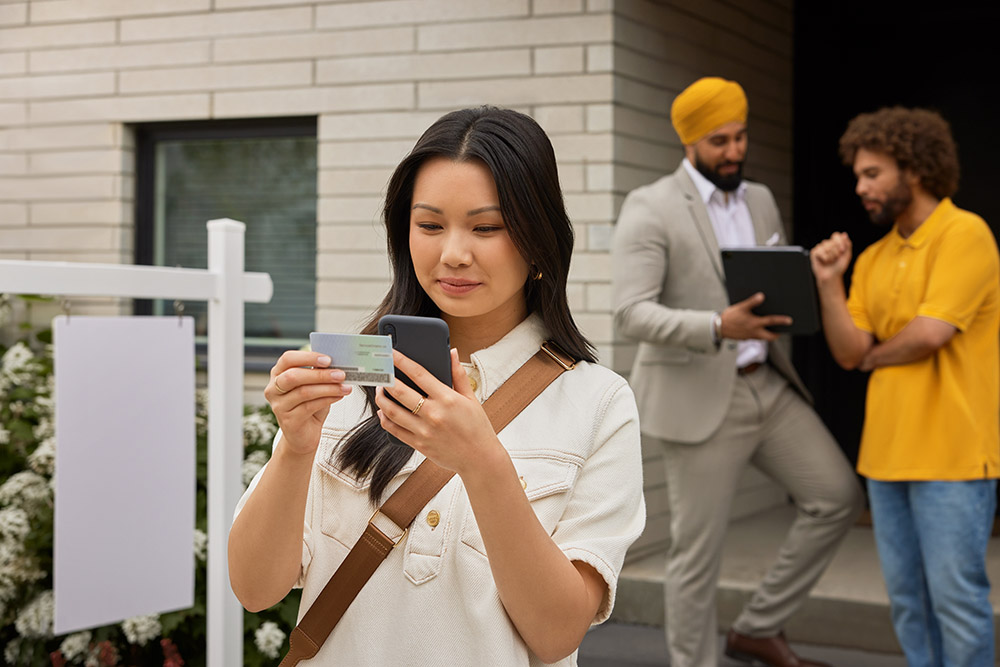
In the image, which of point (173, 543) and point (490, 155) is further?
point (173, 543)

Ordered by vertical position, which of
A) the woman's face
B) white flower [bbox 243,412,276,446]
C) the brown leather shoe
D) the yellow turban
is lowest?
the brown leather shoe

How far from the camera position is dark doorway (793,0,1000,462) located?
657 centimetres

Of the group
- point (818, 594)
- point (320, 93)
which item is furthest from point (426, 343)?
point (320, 93)

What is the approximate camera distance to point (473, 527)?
1730mm

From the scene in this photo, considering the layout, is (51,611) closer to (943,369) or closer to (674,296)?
(674,296)

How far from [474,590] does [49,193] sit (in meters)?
5.61

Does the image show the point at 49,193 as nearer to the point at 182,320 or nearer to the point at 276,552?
the point at 182,320

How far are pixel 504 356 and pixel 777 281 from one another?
2.26 metres

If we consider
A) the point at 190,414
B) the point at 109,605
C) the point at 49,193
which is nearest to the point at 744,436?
the point at 190,414

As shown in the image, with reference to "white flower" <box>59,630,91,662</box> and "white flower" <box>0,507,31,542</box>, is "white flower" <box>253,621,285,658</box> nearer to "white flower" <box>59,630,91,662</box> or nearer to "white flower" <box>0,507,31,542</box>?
"white flower" <box>59,630,91,662</box>

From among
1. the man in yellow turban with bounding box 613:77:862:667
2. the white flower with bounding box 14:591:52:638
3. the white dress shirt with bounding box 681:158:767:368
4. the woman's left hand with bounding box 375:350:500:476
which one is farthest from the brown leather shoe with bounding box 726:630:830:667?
the woman's left hand with bounding box 375:350:500:476

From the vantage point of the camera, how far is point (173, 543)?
329 cm

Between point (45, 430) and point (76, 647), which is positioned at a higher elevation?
point (45, 430)

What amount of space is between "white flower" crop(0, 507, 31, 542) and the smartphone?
10.1 feet
